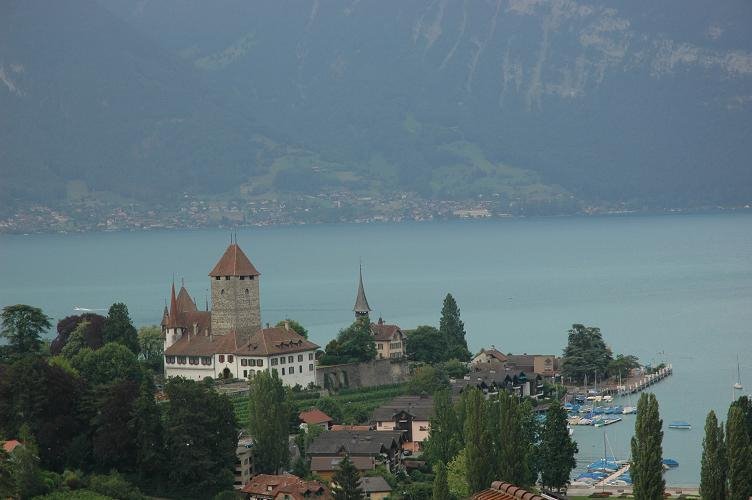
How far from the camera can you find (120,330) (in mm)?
73812

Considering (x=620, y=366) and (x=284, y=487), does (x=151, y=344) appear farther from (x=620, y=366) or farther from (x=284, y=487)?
(x=284, y=487)

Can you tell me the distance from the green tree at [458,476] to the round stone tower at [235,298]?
20537 mm

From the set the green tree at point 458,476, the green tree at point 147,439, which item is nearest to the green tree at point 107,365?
the green tree at point 147,439

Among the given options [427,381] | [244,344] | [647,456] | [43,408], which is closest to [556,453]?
[647,456]

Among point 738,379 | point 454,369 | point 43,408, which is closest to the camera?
point 43,408

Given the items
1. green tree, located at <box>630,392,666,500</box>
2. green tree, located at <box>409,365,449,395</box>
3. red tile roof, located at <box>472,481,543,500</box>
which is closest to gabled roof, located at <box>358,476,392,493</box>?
green tree, located at <box>630,392,666,500</box>

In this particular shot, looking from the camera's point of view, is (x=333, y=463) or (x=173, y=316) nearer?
(x=333, y=463)

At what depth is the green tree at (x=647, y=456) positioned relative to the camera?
46375 millimetres

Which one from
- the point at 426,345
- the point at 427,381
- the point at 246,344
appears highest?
the point at 426,345

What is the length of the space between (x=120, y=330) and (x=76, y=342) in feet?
7.47

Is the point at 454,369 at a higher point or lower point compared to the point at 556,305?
lower

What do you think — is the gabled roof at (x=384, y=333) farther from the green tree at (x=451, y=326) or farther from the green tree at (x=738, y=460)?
the green tree at (x=738, y=460)

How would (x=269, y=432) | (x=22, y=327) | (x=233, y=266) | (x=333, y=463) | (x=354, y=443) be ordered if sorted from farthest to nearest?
1. (x=233, y=266)
2. (x=22, y=327)
3. (x=354, y=443)
4. (x=333, y=463)
5. (x=269, y=432)

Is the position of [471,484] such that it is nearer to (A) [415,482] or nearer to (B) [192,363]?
(A) [415,482]
